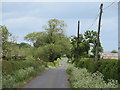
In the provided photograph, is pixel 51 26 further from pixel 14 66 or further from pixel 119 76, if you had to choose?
pixel 119 76

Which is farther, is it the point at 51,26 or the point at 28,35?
the point at 28,35

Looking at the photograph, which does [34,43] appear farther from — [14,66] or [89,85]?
[89,85]

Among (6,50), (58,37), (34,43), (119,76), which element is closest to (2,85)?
(119,76)

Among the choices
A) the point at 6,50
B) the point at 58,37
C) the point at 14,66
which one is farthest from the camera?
the point at 58,37

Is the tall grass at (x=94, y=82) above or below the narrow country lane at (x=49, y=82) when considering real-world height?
above

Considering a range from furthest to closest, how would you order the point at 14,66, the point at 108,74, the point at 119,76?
the point at 14,66, the point at 108,74, the point at 119,76

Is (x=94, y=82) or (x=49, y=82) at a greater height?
(x=94, y=82)

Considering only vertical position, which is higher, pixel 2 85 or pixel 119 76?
pixel 119 76

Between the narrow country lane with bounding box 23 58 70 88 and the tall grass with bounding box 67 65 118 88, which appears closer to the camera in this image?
the tall grass with bounding box 67 65 118 88

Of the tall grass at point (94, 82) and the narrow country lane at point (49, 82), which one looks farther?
the narrow country lane at point (49, 82)

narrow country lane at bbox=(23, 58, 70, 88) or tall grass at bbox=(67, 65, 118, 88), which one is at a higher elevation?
tall grass at bbox=(67, 65, 118, 88)

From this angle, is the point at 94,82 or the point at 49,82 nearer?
the point at 94,82

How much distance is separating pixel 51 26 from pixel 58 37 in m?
3.91

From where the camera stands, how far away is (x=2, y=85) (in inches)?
661
